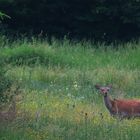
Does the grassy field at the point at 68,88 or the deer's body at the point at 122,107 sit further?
the deer's body at the point at 122,107

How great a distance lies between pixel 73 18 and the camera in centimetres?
3556

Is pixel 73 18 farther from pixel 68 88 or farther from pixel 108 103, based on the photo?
pixel 108 103

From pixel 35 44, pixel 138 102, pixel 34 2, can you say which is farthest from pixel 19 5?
pixel 138 102

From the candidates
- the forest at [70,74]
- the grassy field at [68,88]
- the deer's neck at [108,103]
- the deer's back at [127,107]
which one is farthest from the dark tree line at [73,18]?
the deer's back at [127,107]

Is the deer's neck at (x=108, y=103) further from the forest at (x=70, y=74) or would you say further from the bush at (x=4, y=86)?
the bush at (x=4, y=86)

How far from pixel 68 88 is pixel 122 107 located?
3670mm

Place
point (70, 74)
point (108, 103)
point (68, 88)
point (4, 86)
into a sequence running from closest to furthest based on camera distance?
point (4, 86), point (108, 103), point (68, 88), point (70, 74)

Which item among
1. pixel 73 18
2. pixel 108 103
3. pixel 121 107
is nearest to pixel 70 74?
pixel 108 103

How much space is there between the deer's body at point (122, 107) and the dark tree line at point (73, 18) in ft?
63.4

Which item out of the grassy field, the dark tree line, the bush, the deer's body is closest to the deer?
the deer's body

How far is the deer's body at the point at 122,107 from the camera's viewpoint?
48.3 ft

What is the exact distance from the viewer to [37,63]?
74.5ft

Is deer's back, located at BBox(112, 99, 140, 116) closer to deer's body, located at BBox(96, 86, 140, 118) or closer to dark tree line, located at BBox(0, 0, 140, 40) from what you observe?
deer's body, located at BBox(96, 86, 140, 118)

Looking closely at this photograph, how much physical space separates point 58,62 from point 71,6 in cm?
1214
